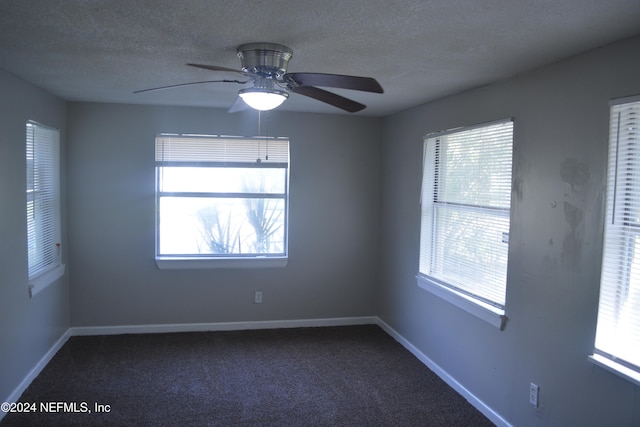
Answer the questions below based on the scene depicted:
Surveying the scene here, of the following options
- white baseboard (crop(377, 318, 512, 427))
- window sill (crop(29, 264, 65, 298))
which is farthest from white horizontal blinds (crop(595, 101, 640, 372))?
window sill (crop(29, 264, 65, 298))

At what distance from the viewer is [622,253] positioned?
213 centimetres

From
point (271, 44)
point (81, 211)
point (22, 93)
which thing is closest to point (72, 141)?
point (81, 211)

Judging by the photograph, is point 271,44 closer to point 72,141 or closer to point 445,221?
point 445,221

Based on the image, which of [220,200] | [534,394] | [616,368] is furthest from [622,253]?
[220,200]

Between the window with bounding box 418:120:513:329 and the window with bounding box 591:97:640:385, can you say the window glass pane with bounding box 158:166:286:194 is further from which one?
the window with bounding box 591:97:640:385

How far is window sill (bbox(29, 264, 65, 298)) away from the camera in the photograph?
3467mm

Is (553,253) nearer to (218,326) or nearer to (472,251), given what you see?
(472,251)

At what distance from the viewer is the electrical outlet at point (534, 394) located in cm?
264

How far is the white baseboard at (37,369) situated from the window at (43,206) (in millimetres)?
591

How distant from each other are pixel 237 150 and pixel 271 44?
2475mm

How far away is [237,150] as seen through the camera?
182 inches

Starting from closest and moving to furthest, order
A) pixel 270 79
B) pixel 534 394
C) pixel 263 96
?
pixel 263 96
pixel 270 79
pixel 534 394

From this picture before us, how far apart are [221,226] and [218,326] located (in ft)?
3.42

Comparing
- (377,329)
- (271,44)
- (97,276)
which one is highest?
(271,44)
